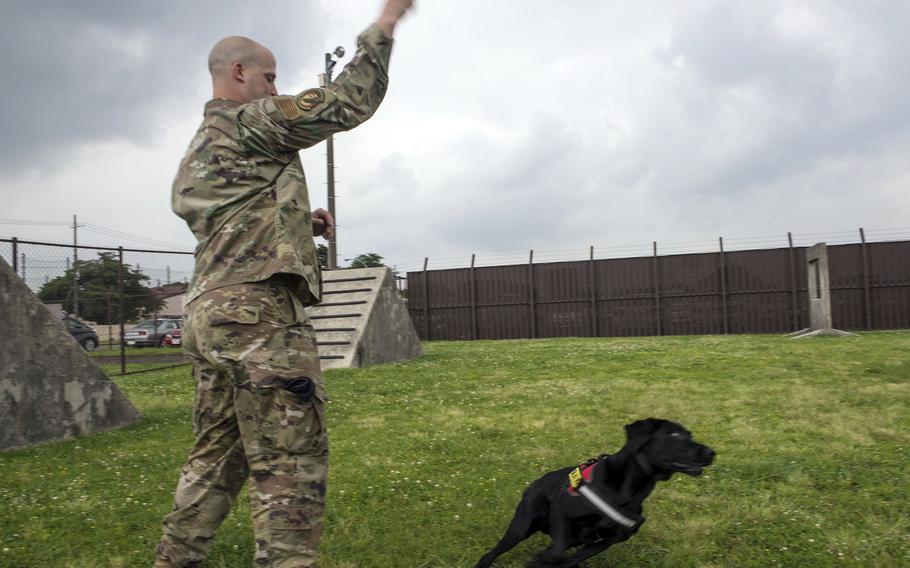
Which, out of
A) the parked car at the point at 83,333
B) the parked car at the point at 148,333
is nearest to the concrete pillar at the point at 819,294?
the parked car at the point at 148,333

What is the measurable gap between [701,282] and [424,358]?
40.5 ft

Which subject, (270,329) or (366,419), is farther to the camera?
(366,419)

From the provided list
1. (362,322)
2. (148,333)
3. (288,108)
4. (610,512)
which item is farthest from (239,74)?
(148,333)

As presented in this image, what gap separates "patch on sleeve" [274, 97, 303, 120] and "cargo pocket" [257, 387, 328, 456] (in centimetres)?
98

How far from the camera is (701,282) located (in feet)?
73.1

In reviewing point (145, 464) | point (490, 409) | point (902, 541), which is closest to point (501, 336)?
point (490, 409)

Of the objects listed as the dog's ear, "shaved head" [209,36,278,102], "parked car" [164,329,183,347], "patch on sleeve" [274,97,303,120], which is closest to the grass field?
the dog's ear

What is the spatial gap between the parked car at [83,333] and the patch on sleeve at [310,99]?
16875 mm

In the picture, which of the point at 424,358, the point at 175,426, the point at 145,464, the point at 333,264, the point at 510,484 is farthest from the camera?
the point at 333,264

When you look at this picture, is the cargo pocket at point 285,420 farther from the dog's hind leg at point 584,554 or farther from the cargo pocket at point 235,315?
the dog's hind leg at point 584,554

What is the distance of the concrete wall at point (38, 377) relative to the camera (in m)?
5.84

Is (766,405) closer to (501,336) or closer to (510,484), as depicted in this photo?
(510,484)

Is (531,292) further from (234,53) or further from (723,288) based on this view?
(234,53)

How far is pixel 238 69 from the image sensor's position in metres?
2.71
